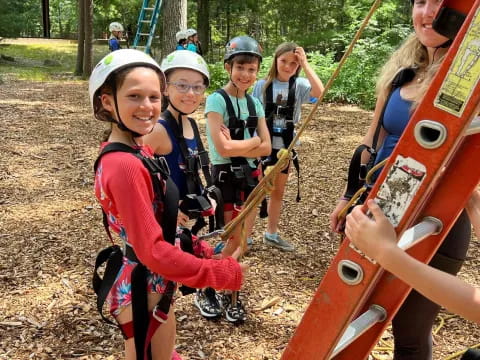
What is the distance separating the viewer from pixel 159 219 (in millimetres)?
1959

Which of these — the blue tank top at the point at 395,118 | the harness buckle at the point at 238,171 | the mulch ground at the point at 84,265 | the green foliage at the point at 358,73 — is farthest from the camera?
the green foliage at the point at 358,73

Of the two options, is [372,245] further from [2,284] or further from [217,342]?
[2,284]

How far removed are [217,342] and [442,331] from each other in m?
1.75

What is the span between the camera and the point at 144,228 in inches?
68.1

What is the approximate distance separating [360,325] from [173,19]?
1097 centimetres

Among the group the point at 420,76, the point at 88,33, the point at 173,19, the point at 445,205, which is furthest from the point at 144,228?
the point at 88,33

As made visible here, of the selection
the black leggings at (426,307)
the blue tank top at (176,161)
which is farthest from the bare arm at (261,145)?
the black leggings at (426,307)

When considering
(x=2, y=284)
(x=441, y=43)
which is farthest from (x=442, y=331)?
(x=2, y=284)

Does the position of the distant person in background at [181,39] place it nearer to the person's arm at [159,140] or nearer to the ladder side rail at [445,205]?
Answer: the person's arm at [159,140]

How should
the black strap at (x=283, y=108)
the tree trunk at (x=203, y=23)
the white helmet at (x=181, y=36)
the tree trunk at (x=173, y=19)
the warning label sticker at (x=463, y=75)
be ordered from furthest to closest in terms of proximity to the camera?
1. the tree trunk at (x=203, y=23)
2. the tree trunk at (x=173, y=19)
3. the white helmet at (x=181, y=36)
4. the black strap at (x=283, y=108)
5. the warning label sticker at (x=463, y=75)

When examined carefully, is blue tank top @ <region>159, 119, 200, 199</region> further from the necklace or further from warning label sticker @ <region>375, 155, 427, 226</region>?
warning label sticker @ <region>375, 155, 427, 226</region>

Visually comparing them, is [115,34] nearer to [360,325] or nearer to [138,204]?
[138,204]

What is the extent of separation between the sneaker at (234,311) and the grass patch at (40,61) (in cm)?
1481

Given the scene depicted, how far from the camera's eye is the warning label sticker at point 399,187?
122 centimetres
